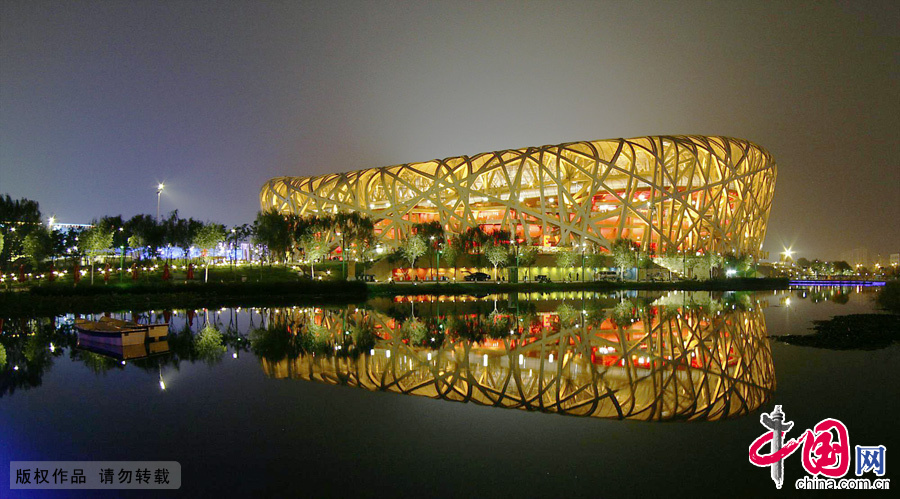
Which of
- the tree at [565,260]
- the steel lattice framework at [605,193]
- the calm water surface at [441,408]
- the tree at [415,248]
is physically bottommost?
the calm water surface at [441,408]

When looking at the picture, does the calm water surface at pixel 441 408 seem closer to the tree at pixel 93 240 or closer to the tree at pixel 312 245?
the tree at pixel 312 245

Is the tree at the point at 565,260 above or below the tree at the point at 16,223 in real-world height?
below

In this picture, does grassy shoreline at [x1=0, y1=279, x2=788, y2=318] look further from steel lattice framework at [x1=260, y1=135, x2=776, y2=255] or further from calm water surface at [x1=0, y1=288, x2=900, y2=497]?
steel lattice framework at [x1=260, y1=135, x2=776, y2=255]

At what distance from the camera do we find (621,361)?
1367cm

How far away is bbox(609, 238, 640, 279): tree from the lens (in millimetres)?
63188

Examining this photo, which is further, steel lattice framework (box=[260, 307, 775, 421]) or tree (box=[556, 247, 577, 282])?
tree (box=[556, 247, 577, 282])

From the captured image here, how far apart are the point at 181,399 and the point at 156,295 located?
26.7 metres

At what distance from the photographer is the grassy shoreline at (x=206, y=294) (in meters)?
30.5

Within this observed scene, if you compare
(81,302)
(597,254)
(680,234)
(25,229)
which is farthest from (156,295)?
(680,234)

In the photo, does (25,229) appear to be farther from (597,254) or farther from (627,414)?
(627,414)

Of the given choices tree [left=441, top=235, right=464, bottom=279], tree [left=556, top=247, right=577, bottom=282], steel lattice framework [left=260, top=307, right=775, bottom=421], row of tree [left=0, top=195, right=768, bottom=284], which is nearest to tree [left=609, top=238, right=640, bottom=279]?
row of tree [left=0, top=195, right=768, bottom=284]

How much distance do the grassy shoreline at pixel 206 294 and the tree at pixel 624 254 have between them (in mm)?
14941

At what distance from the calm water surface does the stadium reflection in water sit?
0.24 ft

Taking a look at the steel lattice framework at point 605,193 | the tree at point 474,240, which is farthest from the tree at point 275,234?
the steel lattice framework at point 605,193
